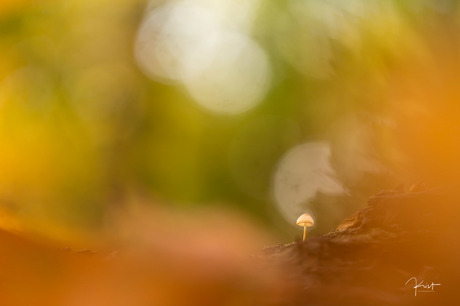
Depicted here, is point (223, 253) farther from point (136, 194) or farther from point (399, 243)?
point (136, 194)

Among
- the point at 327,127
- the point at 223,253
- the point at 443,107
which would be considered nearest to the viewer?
the point at 223,253

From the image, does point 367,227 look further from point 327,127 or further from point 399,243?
point 327,127

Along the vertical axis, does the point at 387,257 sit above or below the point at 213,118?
below

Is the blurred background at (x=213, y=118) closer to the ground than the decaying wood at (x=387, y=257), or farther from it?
farther from it

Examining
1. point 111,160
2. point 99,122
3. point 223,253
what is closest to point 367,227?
point 223,253

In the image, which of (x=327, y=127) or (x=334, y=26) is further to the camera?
(x=327, y=127)

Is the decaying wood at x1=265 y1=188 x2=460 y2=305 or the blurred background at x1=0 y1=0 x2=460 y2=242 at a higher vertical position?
the blurred background at x1=0 y1=0 x2=460 y2=242

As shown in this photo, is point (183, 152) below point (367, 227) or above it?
above

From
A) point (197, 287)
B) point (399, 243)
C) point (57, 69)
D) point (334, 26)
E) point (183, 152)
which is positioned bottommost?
point (197, 287)

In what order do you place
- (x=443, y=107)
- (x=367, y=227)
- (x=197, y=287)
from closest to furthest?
(x=197, y=287) < (x=367, y=227) < (x=443, y=107)

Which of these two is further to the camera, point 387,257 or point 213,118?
point 213,118
